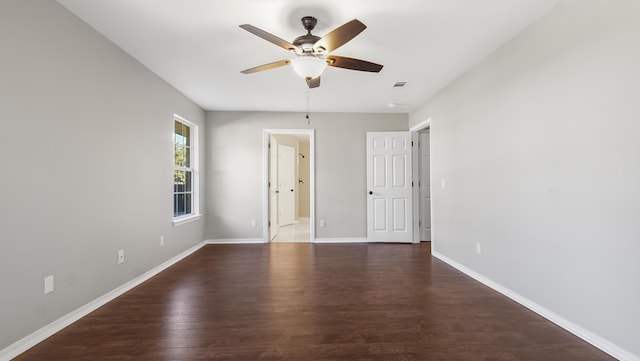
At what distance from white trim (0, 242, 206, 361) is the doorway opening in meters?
4.14

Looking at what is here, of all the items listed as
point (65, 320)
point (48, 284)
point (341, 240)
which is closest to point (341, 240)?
point (341, 240)

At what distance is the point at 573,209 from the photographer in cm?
197

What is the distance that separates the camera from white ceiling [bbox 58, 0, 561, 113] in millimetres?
2053

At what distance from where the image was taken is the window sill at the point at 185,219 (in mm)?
3853

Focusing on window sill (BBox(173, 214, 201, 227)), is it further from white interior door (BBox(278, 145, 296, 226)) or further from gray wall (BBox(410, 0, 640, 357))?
gray wall (BBox(410, 0, 640, 357))

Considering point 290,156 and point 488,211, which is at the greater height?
point 290,156

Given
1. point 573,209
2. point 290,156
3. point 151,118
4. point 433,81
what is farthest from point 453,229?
point 290,156

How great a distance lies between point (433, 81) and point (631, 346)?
3.02 metres

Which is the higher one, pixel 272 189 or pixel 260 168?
pixel 260 168

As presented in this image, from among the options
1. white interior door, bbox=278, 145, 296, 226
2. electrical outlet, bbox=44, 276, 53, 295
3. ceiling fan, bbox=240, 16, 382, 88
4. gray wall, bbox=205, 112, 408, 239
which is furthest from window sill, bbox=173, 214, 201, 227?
ceiling fan, bbox=240, 16, 382, 88

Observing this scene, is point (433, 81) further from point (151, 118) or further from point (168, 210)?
point (168, 210)

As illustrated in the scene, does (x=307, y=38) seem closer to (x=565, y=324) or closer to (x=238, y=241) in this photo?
(x=565, y=324)

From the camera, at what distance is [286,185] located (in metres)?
6.99

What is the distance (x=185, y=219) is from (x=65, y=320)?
2.10 m
